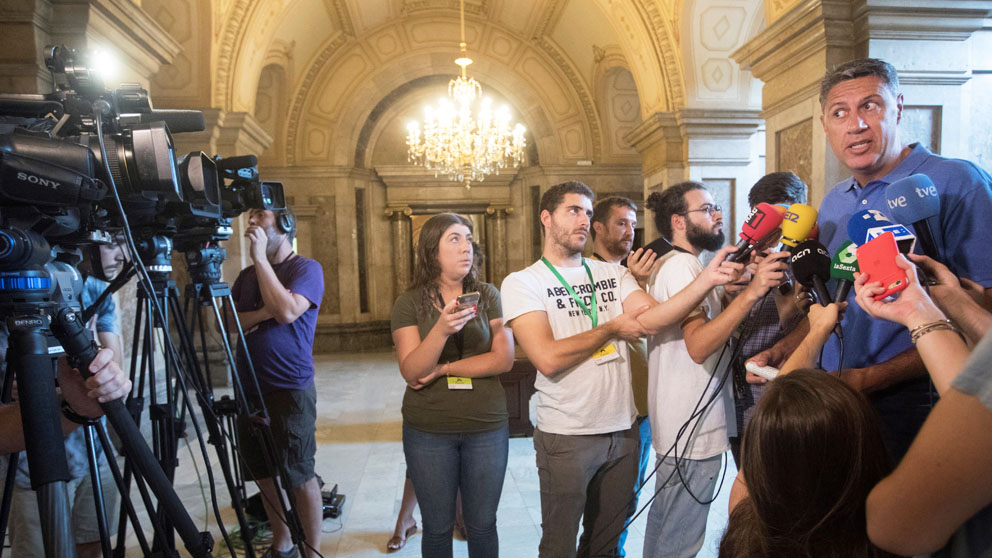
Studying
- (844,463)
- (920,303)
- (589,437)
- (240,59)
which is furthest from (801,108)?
(240,59)

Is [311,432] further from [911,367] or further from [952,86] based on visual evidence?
[952,86]

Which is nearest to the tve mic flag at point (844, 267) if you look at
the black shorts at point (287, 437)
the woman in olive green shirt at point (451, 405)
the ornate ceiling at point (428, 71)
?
the woman in olive green shirt at point (451, 405)

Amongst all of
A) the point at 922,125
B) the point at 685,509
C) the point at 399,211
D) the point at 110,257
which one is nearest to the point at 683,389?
the point at 685,509

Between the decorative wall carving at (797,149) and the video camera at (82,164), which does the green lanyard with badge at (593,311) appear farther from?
the decorative wall carving at (797,149)

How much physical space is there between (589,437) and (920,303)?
3.83ft

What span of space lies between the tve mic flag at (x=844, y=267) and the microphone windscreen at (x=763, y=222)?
0.70 ft

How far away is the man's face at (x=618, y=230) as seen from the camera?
116 inches

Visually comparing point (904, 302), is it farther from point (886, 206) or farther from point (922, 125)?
point (922, 125)

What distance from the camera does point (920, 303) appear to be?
962 mm

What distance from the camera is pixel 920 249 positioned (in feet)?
4.34

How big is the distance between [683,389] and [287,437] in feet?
6.13

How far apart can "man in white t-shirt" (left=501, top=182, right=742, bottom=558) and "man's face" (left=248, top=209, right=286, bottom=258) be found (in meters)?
1.32

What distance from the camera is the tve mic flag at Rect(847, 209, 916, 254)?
45.1 inches

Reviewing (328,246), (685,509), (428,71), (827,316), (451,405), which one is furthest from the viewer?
(428,71)
